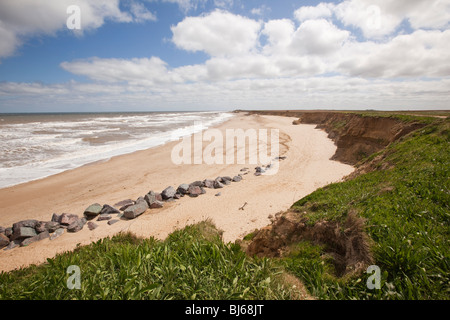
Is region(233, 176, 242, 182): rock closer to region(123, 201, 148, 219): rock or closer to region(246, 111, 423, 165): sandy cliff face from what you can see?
region(123, 201, 148, 219): rock

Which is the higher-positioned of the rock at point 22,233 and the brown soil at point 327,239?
the brown soil at point 327,239

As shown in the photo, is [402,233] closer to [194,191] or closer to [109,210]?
[194,191]

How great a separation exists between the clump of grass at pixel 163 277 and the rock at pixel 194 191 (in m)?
6.83

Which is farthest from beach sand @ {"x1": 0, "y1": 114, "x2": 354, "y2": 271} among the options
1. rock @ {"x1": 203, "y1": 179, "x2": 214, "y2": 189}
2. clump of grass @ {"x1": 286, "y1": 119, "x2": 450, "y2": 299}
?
clump of grass @ {"x1": 286, "y1": 119, "x2": 450, "y2": 299}

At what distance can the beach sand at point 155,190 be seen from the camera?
23.9ft

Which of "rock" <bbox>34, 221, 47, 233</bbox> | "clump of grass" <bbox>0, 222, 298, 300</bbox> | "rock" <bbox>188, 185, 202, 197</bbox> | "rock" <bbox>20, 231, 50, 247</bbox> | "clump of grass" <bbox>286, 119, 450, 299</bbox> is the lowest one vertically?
"rock" <bbox>20, 231, 50, 247</bbox>

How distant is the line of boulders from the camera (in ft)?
23.4

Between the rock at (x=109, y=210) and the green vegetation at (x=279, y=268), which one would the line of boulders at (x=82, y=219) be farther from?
the green vegetation at (x=279, y=268)

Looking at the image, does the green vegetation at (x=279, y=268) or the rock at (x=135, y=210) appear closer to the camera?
the green vegetation at (x=279, y=268)

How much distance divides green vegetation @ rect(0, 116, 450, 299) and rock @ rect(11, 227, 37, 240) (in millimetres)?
4530

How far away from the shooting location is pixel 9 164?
15.0 m

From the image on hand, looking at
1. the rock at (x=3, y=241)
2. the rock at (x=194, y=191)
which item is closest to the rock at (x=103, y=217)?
the rock at (x=3, y=241)

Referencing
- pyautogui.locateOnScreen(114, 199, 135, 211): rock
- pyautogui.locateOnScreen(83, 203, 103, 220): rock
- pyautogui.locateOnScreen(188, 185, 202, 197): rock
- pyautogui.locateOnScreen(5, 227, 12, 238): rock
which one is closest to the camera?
pyautogui.locateOnScreen(5, 227, 12, 238): rock

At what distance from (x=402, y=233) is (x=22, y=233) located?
36.1 feet
